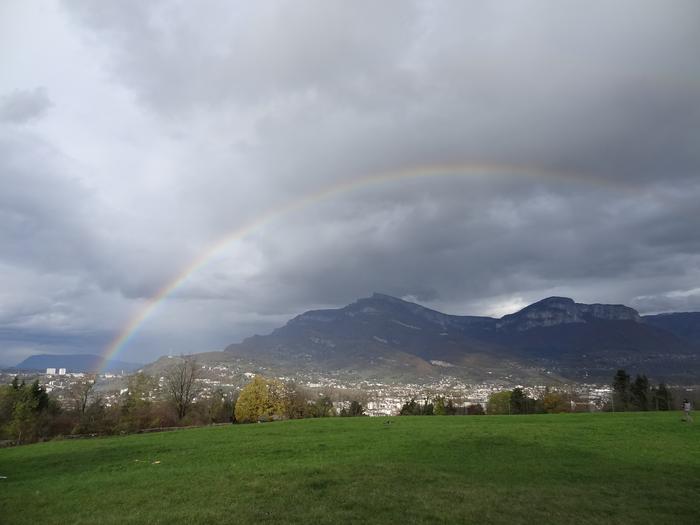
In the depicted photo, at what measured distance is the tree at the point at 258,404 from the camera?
76.8 m

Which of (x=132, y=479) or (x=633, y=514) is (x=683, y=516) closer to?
(x=633, y=514)

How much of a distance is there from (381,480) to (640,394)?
100 metres

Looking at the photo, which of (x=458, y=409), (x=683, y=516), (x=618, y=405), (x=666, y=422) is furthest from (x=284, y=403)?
(x=683, y=516)

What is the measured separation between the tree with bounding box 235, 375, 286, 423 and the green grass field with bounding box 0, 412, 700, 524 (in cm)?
4681

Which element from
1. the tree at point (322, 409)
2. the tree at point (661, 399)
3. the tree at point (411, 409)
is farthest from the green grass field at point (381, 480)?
the tree at point (661, 399)

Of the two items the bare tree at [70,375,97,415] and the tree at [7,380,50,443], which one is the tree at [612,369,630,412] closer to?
the bare tree at [70,375,97,415]

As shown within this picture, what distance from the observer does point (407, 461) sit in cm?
2211

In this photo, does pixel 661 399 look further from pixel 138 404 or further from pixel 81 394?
pixel 81 394

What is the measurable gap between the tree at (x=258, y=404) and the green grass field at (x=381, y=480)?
46.8 meters

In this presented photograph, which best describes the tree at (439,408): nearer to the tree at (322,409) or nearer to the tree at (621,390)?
the tree at (322,409)

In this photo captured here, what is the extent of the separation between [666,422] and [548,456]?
19488mm

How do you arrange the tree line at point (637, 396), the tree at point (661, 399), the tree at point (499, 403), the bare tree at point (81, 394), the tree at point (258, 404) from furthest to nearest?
the tree at point (499, 403) → the tree line at point (637, 396) → the tree at point (661, 399) → the tree at point (258, 404) → the bare tree at point (81, 394)

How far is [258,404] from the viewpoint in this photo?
77562 mm

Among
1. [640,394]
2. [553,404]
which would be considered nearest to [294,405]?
[553,404]
